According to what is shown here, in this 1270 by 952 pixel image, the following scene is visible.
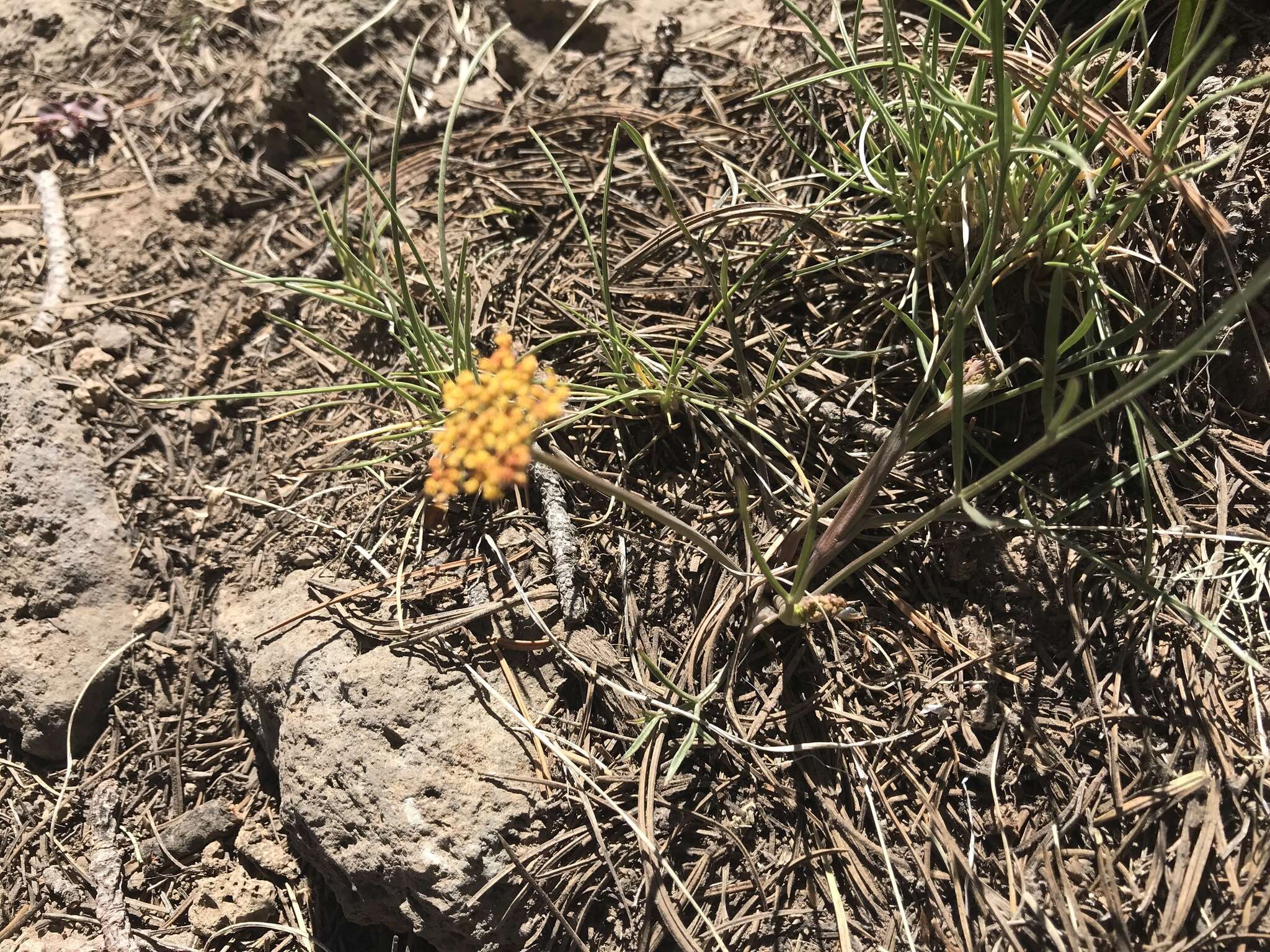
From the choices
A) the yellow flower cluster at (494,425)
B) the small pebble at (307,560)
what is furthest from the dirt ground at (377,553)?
the yellow flower cluster at (494,425)

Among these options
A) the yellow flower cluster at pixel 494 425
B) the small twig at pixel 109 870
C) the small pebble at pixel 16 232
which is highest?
the yellow flower cluster at pixel 494 425

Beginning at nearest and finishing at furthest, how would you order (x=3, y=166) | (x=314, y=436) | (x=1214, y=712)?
(x=1214, y=712) → (x=314, y=436) → (x=3, y=166)

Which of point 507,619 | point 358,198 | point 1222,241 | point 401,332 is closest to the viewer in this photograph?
point 1222,241

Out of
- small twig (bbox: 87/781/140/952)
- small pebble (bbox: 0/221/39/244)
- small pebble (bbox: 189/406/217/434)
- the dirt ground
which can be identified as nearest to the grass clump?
the dirt ground

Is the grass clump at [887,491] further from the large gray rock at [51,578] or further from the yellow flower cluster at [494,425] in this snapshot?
the large gray rock at [51,578]

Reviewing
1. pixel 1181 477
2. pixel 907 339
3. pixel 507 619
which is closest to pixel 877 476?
pixel 907 339

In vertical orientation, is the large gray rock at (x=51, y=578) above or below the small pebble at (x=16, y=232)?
below

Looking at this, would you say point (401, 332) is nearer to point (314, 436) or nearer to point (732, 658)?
point (314, 436)
